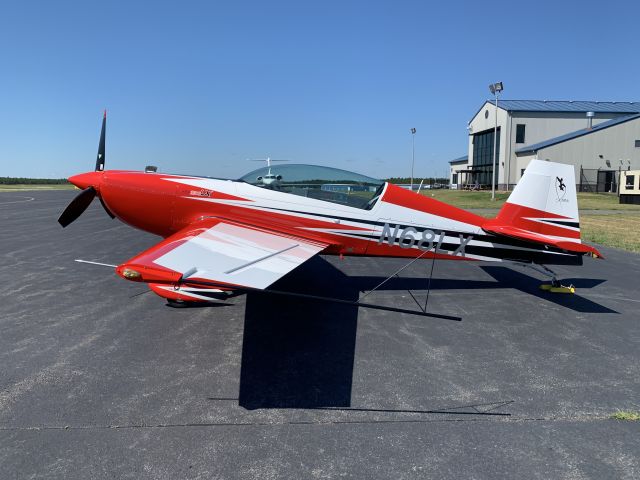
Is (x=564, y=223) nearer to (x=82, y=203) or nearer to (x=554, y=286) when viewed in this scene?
(x=554, y=286)

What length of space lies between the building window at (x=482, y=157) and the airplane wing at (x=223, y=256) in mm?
57534

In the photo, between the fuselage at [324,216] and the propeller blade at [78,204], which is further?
the propeller blade at [78,204]

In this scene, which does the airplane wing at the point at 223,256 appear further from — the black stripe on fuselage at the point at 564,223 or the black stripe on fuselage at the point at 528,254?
the black stripe on fuselage at the point at 564,223

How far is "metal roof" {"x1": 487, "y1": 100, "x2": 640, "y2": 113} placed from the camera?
2117 inches

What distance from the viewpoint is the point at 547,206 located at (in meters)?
7.43

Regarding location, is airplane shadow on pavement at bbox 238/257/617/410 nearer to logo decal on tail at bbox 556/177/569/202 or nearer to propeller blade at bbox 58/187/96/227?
logo decal on tail at bbox 556/177/569/202

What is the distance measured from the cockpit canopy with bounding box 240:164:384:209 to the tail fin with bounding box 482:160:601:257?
2218 mm

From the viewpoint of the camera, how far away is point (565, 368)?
462 centimetres

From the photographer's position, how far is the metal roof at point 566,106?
53.8m

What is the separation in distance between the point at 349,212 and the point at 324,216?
44 centimetres

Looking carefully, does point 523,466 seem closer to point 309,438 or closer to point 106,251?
point 309,438

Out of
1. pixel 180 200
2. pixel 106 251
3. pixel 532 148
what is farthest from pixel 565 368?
pixel 532 148

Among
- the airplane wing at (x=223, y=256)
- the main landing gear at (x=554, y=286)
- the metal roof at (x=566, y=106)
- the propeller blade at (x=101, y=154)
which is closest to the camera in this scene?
the airplane wing at (x=223, y=256)

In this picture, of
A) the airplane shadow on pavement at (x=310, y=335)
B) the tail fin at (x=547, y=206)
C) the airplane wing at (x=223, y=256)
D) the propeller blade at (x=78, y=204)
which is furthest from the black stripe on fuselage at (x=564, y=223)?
the propeller blade at (x=78, y=204)
